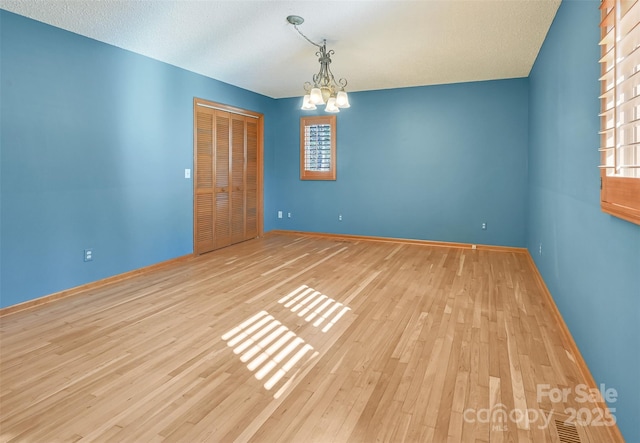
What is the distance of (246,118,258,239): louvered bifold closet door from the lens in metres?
6.68

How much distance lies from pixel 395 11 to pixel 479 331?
2756 mm

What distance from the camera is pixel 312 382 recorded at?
218cm

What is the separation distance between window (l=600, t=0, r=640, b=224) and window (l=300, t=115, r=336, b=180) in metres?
5.24

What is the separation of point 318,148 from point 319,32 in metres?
3.32

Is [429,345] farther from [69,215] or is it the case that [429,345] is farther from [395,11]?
[69,215]

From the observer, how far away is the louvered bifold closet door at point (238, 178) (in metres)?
6.25

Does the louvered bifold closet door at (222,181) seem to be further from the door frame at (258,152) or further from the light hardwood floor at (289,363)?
the light hardwood floor at (289,363)

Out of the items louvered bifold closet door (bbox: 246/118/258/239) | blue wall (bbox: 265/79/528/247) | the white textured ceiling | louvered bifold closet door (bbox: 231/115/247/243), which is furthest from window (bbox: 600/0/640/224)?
louvered bifold closet door (bbox: 246/118/258/239)

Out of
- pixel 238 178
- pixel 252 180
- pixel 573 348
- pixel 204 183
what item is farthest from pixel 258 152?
pixel 573 348

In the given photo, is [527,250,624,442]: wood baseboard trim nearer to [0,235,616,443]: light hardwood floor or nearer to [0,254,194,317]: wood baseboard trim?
[0,235,616,443]: light hardwood floor

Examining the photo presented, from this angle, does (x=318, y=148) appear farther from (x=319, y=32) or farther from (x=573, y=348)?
(x=573, y=348)

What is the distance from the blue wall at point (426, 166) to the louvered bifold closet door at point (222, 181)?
1.21 m

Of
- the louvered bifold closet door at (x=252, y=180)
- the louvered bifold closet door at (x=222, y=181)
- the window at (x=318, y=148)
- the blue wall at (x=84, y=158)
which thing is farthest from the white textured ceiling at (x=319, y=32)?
the window at (x=318, y=148)

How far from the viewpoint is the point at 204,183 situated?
5633 millimetres
